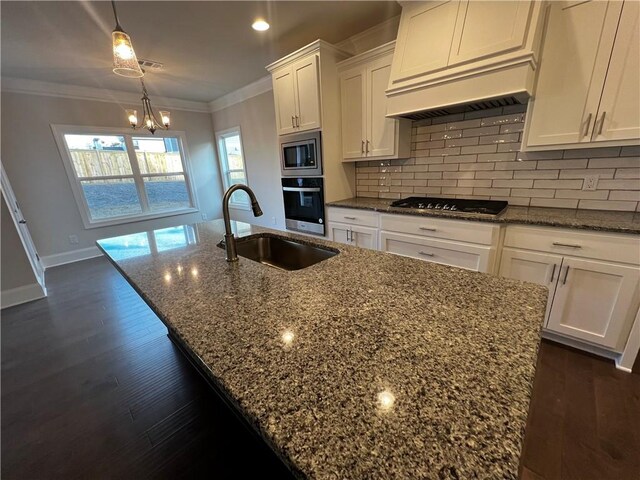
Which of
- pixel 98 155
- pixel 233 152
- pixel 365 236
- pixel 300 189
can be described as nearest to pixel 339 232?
pixel 365 236

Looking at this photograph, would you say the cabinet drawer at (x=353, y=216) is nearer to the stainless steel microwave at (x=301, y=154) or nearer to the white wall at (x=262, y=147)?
the stainless steel microwave at (x=301, y=154)

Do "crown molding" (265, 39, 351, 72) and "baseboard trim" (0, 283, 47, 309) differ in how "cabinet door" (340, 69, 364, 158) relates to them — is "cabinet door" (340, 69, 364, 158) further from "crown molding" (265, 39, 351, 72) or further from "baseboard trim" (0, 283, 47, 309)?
"baseboard trim" (0, 283, 47, 309)

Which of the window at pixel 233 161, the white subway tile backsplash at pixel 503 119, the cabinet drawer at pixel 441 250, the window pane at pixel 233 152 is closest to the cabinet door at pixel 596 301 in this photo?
the cabinet drawer at pixel 441 250

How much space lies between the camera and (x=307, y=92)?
8.45ft

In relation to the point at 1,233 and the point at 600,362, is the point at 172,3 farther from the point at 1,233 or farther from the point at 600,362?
the point at 600,362

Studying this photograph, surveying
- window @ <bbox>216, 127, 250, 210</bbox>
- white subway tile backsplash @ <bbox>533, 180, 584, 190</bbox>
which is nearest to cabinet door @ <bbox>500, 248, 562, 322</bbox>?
white subway tile backsplash @ <bbox>533, 180, 584, 190</bbox>

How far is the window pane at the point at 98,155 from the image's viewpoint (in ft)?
13.0

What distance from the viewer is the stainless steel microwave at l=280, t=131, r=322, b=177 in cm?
266

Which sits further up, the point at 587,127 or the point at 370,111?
the point at 370,111

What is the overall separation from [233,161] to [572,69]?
4845mm

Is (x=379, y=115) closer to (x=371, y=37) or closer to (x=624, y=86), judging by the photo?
(x=371, y=37)

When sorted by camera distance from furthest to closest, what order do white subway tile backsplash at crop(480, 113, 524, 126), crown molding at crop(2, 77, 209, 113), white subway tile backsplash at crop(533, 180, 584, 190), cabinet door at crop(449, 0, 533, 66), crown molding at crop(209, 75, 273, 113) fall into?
crown molding at crop(209, 75, 273, 113), crown molding at crop(2, 77, 209, 113), white subway tile backsplash at crop(480, 113, 524, 126), white subway tile backsplash at crop(533, 180, 584, 190), cabinet door at crop(449, 0, 533, 66)

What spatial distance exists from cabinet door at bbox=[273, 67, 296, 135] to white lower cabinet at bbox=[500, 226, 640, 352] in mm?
2292

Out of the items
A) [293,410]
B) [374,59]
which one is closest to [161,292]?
[293,410]
